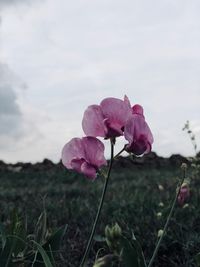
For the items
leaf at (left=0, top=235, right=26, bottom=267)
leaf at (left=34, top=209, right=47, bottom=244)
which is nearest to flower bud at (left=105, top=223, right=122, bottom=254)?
leaf at (left=0, top=235, right=26, bottom=267)

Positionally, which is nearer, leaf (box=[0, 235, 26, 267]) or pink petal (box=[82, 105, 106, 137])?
pink petal (box=[82, 105, 106, 137])

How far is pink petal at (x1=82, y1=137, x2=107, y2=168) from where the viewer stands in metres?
1.82

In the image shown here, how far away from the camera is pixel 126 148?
1805 millimetres

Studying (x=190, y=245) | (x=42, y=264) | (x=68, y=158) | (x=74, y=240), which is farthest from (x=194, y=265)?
(x=68, y=158)

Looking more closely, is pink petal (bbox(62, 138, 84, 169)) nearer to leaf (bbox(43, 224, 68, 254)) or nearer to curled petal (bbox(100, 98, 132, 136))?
curled petal (bbox(100, 98, 132, 136))

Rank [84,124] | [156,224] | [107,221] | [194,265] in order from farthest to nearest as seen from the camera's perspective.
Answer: [107,221]
[156,224]
[194,265]
[84,124]

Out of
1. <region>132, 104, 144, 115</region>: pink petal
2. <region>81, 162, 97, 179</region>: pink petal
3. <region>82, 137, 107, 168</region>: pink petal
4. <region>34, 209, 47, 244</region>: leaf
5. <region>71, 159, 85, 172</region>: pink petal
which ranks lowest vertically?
<region>34, 209, 47, 244</region>: leaf

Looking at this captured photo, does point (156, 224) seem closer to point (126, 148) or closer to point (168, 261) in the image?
point (168, 261)

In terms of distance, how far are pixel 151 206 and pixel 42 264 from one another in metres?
2.70

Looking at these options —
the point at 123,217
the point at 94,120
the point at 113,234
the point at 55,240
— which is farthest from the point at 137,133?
the point at 123,217

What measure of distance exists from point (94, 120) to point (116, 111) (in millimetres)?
72

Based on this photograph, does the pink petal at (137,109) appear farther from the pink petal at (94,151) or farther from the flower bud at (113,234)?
the flower bud at (113,234)

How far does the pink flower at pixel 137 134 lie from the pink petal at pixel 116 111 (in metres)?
0.03

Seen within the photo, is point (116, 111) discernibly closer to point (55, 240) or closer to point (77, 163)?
point (77, 163)
